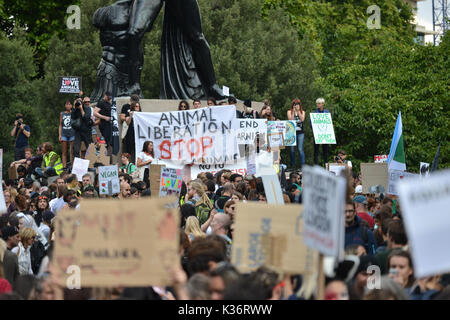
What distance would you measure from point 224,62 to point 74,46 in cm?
585

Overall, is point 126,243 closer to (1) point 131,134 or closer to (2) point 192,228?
(2) point 192,228

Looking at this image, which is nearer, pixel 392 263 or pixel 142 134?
pixel 392 263

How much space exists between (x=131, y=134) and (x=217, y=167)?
220 cm

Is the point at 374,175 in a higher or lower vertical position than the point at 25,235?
higher

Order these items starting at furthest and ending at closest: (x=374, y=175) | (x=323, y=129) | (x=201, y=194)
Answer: (x=323, y=129) < (x=374, y=175) < (x=201, y=194)

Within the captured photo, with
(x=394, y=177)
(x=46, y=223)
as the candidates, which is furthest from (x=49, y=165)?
(x=394, y=177)

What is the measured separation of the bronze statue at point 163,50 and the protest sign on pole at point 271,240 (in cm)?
1372

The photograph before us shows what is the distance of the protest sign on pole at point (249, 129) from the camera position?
1733cm

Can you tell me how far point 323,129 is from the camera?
21.0 m

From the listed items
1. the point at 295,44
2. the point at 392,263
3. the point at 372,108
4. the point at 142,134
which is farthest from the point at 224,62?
the point at 392,263

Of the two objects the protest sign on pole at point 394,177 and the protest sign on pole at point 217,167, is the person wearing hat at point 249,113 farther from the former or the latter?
the protest sign on pole at point 394,177

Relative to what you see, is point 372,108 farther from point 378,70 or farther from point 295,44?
point 295,44

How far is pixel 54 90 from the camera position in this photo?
35938mm

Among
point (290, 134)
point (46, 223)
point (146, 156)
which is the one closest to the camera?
point (46, 223)
